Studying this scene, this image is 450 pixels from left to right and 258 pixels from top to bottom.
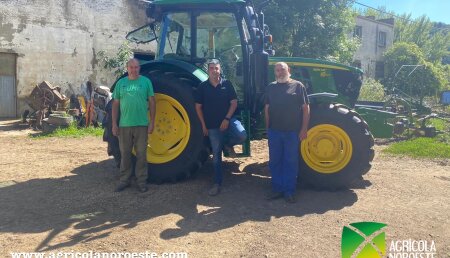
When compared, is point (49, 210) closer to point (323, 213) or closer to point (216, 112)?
point (216, 112)

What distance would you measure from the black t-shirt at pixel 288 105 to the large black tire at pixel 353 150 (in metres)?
0.48

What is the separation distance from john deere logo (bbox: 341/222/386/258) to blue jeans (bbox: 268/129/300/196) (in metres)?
0.99

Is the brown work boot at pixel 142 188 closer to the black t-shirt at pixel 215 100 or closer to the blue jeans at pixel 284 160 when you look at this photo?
the black t-shirt at pixel 215 100

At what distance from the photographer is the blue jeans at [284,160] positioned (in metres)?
4.89

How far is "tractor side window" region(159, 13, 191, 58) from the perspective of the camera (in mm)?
5816

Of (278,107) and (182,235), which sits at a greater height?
(278,107)

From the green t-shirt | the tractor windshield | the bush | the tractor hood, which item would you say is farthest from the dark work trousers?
the bush

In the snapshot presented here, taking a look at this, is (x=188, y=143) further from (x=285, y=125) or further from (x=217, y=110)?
(x=285, y=125)

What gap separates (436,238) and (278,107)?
A: 2.13 metres

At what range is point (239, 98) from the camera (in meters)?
5.85

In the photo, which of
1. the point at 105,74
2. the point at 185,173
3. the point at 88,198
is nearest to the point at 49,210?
the point at 88,198

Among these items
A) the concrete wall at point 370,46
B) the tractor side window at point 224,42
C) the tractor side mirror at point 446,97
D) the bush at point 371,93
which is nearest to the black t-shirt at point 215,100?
the tractor side window at point 224,42

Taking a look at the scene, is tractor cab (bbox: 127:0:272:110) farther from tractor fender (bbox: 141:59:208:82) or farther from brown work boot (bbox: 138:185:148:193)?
brown work boot (bbox: 138:185:148:193)

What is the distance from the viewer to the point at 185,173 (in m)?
5.40
